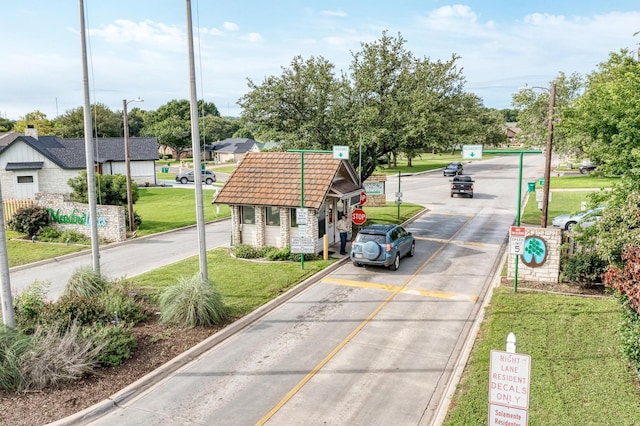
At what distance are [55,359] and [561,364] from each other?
10697mm

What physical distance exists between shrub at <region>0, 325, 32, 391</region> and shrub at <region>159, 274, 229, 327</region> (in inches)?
144

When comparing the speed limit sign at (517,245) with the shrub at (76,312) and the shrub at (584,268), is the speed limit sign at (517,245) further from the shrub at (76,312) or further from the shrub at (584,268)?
the shrub at (76,312)

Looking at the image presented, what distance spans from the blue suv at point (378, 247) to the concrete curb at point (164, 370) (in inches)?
136

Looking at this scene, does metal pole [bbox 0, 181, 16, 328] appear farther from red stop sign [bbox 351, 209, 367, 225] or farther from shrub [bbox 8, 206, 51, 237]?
shrub [bbox 8, 206, 51, 237]

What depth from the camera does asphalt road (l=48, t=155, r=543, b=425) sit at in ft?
31.1

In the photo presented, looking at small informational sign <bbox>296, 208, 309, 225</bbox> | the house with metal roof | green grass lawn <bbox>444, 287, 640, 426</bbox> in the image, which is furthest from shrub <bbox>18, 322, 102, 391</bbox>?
the house with metal roof

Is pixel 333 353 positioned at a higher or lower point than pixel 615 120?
lower

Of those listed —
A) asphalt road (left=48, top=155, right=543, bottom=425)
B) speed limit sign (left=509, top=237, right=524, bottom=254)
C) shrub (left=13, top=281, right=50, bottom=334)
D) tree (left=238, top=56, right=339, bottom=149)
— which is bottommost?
asphalt road (left=48, top=155, right=543, bottom=425)

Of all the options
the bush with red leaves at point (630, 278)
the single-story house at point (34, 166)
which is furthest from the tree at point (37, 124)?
the bush with red leaves at point (630, 278)

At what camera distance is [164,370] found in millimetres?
11188

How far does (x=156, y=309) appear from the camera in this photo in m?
14.7

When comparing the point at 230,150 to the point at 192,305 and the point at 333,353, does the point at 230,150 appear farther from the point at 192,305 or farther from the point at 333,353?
the point at 333,353

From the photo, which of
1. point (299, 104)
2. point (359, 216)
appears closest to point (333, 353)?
point (359, 216)

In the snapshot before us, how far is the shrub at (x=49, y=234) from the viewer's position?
84.7 ft
